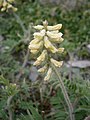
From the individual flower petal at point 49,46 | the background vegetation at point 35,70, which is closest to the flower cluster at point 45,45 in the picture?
the individual flower petal at point 49,46

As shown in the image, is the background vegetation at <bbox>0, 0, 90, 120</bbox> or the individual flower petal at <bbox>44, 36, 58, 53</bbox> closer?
the individual flower petal at <bbox>44, 36, 58, 53</bbox>

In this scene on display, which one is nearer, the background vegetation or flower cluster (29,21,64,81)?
flower cluster (29,21,64,81)

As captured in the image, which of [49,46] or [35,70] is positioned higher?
[49,46]

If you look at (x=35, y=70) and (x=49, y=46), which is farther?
(x=35, y=70)

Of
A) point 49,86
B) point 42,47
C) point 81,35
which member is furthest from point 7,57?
point 42,47

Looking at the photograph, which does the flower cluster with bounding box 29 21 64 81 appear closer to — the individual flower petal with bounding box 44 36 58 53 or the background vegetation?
the individual flower petal with bounding box 44 36 58 53

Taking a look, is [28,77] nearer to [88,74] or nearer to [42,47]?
[88,74]

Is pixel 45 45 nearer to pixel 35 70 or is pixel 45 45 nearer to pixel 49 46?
pixel 49 46

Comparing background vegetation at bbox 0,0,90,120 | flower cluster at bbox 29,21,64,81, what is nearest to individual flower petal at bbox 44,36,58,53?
flower cluster at bbox 29,21,64,81

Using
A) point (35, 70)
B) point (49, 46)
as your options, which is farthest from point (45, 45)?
point (35, 70)
